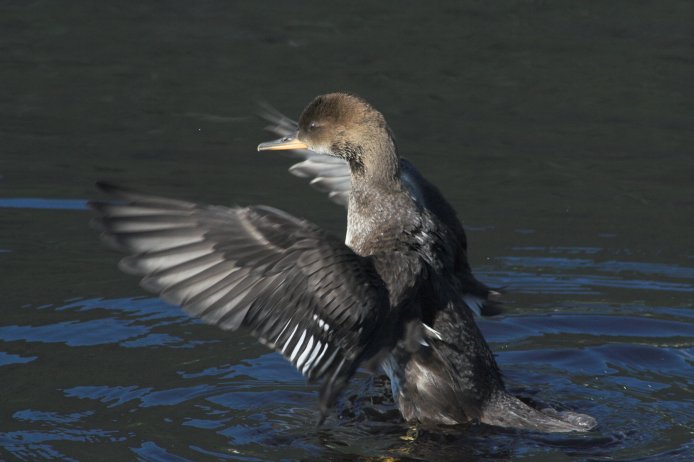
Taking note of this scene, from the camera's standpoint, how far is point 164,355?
25.1 ft

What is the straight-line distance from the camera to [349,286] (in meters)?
6.14

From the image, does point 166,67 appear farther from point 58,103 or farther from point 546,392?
point 546,392

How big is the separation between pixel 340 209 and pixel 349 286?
399 centimetres

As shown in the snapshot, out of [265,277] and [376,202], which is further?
[376,202]

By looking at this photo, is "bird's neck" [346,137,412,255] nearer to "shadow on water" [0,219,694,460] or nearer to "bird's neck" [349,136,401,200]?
"bird's neck" [349,136,401,200]

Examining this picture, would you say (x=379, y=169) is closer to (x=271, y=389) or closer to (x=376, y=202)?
(x=376, y=202)

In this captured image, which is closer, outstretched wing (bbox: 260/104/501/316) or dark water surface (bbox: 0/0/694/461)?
dark water surface (bbox: 0/0/694/461)

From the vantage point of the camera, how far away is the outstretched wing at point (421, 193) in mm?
7496

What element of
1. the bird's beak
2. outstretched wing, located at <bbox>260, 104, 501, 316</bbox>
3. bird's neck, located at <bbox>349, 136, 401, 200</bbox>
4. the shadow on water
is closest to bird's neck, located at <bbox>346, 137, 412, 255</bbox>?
bird's neck, located at <bbox>349, 136, 401, 200</bbox>

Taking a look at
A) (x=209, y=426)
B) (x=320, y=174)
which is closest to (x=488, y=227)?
(x=320, y=174)

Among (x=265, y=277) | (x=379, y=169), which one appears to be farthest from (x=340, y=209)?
(x=265, y=277)

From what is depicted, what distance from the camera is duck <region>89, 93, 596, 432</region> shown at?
6.07 metres

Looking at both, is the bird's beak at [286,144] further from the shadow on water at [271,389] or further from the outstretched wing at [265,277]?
the outstretched wing at [265,277]

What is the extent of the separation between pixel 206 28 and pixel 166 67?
102 cm
